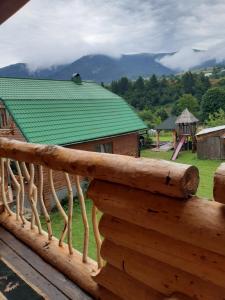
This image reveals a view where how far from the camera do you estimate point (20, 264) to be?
93.7 inches

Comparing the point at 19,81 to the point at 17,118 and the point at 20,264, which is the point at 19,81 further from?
the point at 20,264

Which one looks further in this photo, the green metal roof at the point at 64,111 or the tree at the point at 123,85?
the tree at the point at 123,85

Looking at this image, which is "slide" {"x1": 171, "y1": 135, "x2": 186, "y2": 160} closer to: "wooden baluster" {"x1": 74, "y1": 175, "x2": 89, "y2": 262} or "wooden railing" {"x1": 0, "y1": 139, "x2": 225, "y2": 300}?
"wooden baluster" {"x1": 74, "y1": 175, "x2": 89, "y2": 262}

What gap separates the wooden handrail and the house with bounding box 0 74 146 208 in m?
8.74

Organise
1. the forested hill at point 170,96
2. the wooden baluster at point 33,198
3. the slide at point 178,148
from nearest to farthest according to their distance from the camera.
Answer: the wooden baluster at point 33,198
the slide at point 178,148
the forested hill at point 170,96

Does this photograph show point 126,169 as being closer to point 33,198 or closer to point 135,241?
point 135,241

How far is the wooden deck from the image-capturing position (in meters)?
1.99

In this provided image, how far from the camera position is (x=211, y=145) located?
18812 millimetres

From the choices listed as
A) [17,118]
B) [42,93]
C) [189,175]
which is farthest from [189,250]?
[42,93]

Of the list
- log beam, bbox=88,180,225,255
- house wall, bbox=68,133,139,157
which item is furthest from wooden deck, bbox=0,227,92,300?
house wall, bbox=68,133,139,157

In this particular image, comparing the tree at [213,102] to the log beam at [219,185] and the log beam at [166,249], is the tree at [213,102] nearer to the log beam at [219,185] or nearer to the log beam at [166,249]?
A: the log beam at [166,249]

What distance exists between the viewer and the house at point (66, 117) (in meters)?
11.2

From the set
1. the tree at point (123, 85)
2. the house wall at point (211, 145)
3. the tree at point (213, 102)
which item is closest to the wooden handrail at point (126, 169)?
the house wall at point (211, 145)

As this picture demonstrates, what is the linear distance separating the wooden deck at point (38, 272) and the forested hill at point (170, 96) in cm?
2960
